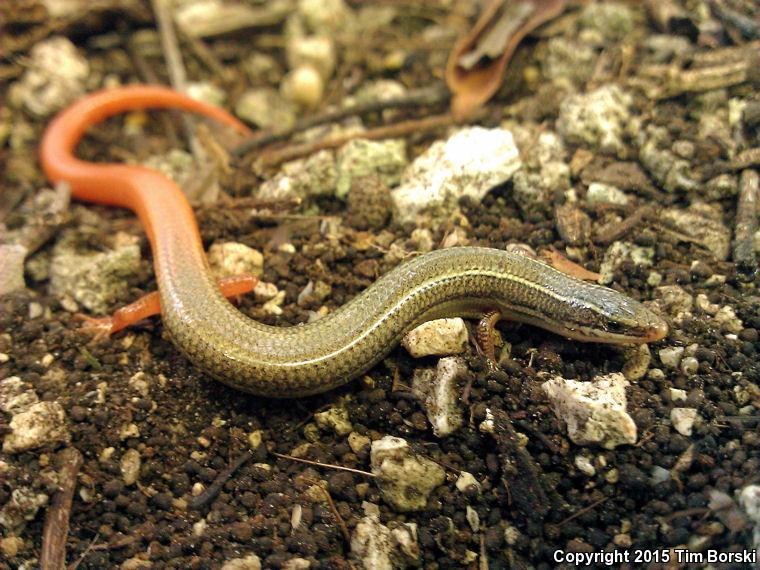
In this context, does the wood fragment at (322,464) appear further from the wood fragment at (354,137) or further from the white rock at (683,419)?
the wood fragment at (354,137)

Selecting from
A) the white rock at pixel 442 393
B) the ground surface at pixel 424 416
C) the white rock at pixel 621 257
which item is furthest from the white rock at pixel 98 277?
the white rock at pixel 621 257

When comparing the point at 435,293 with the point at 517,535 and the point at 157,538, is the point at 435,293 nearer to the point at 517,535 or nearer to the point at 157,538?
the point at 517,535

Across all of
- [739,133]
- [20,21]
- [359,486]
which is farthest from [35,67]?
[739,133]

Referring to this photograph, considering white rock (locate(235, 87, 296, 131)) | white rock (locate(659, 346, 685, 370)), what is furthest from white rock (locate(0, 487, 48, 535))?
white rock (locate(659, 346, 685, 370))

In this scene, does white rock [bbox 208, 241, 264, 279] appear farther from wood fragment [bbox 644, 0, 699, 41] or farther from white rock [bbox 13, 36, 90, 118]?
wood fragment [bbox 644, 0, 699, 41]

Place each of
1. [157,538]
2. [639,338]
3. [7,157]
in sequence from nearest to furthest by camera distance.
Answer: [157,538] → [639,338] → [7,157]

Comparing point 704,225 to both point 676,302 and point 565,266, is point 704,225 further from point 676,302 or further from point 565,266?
point 565,266

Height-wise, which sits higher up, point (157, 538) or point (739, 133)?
point (739, 133)
